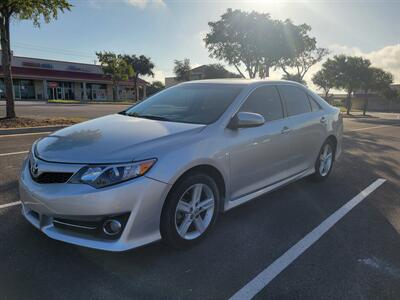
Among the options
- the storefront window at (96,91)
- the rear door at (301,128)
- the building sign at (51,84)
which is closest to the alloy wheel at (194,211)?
the rear door at (301,128)

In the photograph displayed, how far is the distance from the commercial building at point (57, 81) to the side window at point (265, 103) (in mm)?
47806

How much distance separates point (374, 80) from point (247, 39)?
2464 cm

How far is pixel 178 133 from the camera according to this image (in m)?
3.29

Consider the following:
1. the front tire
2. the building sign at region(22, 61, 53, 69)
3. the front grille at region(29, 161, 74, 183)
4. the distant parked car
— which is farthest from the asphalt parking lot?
the building sign at region(22, 61, 53, 69)

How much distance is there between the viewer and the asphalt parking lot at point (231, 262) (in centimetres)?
268

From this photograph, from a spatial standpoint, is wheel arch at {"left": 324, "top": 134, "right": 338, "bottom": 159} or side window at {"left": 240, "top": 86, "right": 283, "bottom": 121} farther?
wheel arch at {"left": 324, "top": 134, "right": 338, "bottom": 159}

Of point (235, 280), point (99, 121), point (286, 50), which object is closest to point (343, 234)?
point (235, 280)

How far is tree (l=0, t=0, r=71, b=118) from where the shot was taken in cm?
1151

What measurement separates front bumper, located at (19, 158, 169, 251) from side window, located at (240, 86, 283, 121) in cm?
166

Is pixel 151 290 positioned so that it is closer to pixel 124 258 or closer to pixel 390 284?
pixel 124 258

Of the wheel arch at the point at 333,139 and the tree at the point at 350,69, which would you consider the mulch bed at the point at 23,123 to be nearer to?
the wheel arch at the point at 333,139

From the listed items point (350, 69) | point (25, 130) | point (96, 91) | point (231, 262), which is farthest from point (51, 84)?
point (231, 262)

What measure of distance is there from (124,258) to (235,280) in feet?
3.29

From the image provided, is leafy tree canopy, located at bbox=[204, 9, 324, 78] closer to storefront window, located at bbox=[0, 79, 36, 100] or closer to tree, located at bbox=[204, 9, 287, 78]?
tree, located at bbox=[204, 9, 287, 78]
